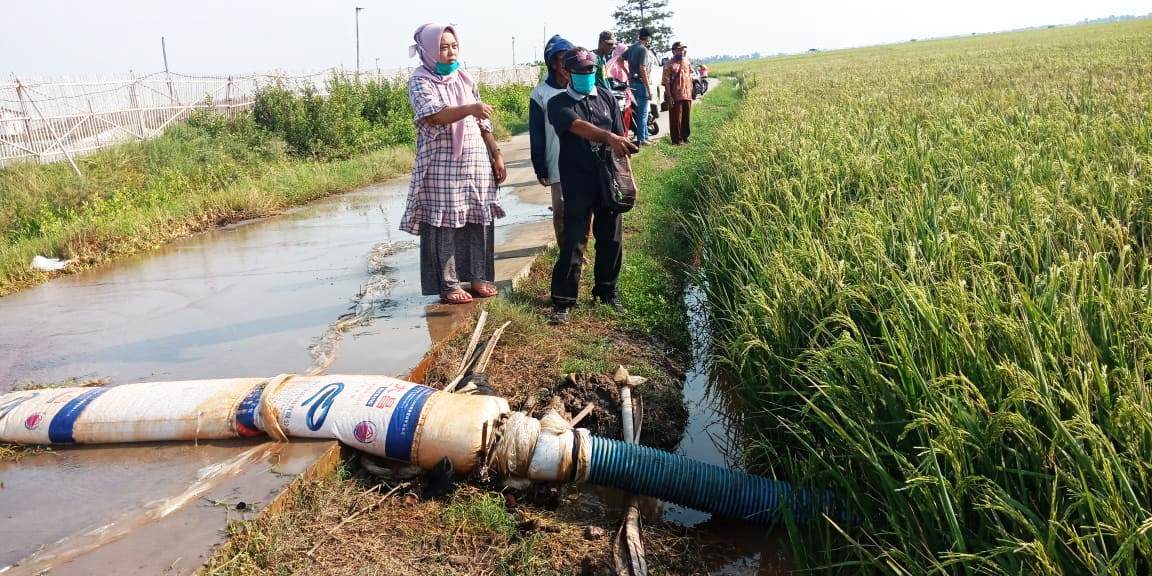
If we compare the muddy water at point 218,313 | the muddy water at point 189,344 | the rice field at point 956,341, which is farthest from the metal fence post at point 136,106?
the rice field at point 956,341

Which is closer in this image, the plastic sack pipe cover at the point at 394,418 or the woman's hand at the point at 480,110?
the plastic sack pipe cover at the point at 394,418

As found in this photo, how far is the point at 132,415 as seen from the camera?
3.53 metres

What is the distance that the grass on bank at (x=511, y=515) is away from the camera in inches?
112

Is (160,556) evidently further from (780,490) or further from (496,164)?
(496,164)

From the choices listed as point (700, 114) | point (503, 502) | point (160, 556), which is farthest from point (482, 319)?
point (700, 114)

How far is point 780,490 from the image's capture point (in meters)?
3.16

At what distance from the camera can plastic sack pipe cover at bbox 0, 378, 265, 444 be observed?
3.51 metres

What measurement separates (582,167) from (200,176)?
24.4 ft

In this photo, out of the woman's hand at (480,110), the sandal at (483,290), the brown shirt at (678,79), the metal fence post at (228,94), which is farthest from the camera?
the metal fence post at (228,94)

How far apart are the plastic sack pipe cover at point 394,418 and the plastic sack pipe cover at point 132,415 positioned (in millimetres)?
213

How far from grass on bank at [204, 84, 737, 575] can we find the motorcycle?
1909 millimetres

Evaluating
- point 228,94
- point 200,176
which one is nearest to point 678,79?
point 200,176

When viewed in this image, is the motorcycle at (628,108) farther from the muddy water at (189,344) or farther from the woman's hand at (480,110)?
the woman's hand at (480,110)

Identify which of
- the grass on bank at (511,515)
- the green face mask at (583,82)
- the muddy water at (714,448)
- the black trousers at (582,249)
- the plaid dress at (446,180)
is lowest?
the muddy water at (714,448)
